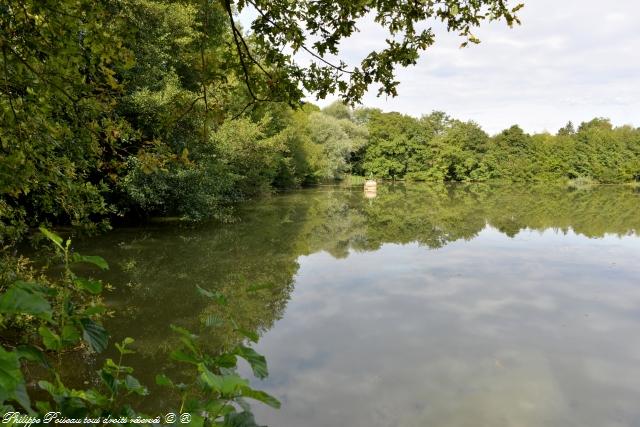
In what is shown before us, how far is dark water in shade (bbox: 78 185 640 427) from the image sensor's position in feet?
17.1

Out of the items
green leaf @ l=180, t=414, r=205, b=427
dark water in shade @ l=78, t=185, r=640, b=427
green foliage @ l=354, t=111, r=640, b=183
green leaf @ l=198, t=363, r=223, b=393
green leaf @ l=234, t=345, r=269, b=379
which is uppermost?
green foliage @ l=354, t=111, r=640, b=183

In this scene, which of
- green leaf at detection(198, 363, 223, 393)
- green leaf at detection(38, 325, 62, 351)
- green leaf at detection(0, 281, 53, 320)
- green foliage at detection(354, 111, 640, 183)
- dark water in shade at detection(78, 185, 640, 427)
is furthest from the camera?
green foliage at detection(354, 111, 640, 183)

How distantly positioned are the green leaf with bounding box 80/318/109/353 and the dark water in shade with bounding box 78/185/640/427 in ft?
1.80

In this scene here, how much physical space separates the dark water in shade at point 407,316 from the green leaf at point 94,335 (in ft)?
1.80

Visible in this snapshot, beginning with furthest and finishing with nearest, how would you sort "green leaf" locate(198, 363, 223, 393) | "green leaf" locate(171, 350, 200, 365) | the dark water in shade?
1. the dark water in shade
2. "green leaf" locate(171, 350, 200, 365)
3. "green leaf" locate(198, 363, 223, 393)

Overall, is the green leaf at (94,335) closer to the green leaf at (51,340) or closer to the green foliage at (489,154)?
the green leaf at (51,340)

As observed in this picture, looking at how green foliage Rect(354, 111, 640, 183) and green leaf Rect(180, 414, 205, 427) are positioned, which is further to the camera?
green foliage Rect(354, 111, 640, 183)

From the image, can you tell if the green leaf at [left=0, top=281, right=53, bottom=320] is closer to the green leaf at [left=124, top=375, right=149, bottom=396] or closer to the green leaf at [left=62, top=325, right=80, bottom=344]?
the green leaf at [left=62, top=325, right=80, bottom=344]

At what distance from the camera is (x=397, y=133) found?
5322 centimetres

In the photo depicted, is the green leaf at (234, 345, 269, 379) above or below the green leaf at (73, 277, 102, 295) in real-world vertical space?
below

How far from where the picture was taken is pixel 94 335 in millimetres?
1462

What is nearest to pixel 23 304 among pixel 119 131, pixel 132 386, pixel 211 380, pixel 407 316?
pixel 211 380

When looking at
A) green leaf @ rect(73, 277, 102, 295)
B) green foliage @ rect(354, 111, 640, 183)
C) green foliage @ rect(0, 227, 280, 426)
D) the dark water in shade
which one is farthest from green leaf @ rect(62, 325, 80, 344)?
green foliage @ rect(354, 111, 640, 183)

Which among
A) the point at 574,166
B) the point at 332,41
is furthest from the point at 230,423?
the point at 574,166
